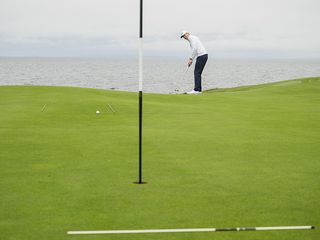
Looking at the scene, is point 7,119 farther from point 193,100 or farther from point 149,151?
point 193,100

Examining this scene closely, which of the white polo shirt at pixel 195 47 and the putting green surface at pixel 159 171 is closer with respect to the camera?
the putting green surface at pixel 159 171

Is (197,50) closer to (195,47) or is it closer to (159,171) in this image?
(195,47)

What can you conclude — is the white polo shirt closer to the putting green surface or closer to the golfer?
the golfer

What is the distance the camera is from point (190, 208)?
22.7ft

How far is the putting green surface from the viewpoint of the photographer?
6.48 m

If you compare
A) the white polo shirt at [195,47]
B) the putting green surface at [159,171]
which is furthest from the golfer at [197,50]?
the putting green surface at [159,171]

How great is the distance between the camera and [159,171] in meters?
8.87

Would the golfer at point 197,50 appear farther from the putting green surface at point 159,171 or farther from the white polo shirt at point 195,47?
the putting green surface at point 159,171

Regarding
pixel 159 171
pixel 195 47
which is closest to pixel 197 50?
pixel 195 47

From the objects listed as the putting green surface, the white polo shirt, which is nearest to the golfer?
the white polo shirt

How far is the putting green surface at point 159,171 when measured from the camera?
21.2ft

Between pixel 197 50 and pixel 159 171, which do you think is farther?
pixel 197 50

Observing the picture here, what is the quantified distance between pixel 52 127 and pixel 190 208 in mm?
7482

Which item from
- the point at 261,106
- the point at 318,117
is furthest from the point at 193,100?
the point at 318,117
